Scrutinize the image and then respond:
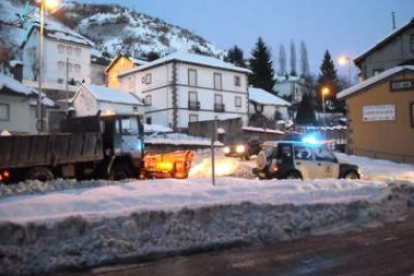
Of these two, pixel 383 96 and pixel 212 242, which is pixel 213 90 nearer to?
pixel 383 96

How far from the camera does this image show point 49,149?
17.4 meters

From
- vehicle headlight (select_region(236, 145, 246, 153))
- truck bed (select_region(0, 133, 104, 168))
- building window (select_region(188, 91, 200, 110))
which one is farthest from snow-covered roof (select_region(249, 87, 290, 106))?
truck bed (select_region(0, 133, 104, 168))

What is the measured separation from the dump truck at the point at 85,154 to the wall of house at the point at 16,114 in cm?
2040

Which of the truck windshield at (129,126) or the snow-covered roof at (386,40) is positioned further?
the snow-covered roof at (386,40)

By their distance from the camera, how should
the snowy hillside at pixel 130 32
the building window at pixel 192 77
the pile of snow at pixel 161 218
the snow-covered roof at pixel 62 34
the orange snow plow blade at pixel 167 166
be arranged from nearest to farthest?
the pile of snow at pixel 161 218 → the orange snow plow blade at pixel 167 166 → the building window at pixel 192 77 → the snow-covered roof at pixel 62 34 → the snowy hillside at pixel 130 32

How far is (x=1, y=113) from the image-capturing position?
39031mm

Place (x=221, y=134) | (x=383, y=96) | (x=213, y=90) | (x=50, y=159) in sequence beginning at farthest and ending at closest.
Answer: (x=213, y=90) < (x=221, y=134) < (x=383, y=96) < (x=50, y=159)

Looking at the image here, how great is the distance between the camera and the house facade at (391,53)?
45531 millimetres

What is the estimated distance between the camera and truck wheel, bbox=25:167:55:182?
1678 cm

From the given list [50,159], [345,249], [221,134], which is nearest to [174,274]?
[345,249]

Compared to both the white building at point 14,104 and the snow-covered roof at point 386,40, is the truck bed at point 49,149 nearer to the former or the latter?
the white building at point 14,104

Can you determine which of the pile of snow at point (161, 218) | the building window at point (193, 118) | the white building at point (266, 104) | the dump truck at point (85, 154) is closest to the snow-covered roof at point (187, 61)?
the building window at point (193, 118)

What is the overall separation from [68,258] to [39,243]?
0.65 meters

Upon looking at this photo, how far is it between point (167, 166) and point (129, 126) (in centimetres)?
252
